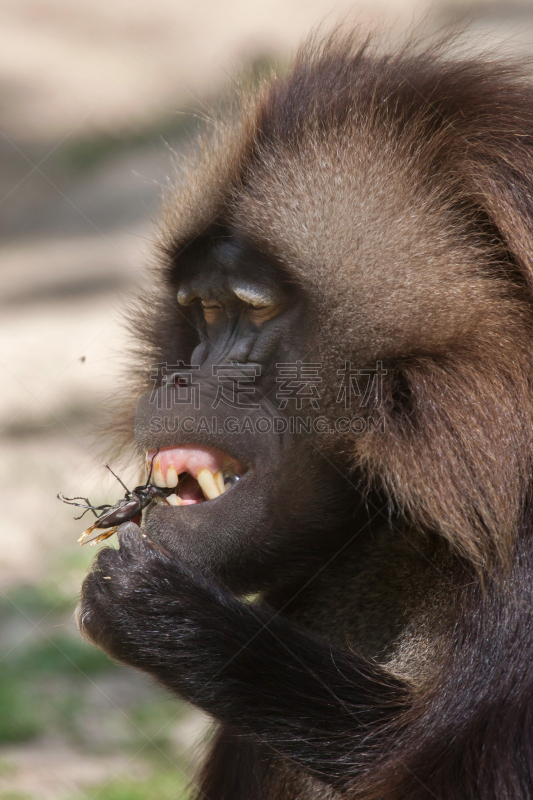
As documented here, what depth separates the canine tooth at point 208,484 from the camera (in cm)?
246

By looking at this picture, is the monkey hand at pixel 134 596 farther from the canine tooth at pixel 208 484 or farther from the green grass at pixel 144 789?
the green grass at pixel 144 789

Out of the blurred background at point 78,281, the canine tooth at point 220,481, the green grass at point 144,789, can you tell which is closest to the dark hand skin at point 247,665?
the canine tooth at point 220,481

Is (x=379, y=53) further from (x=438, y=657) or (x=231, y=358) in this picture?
(x=438, y=657)

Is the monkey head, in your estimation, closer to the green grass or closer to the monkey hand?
the monkey hand

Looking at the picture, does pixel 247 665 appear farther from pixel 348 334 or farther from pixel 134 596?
pixel 348 334

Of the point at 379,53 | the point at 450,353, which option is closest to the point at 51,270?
the point at 379,53

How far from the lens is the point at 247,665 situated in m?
2.26

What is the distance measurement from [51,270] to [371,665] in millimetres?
7245

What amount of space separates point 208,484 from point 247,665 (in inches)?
19.3

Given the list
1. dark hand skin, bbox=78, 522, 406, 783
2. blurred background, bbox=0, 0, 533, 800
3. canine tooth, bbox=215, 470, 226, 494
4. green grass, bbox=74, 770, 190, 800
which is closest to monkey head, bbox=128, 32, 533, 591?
canine tooth, bbox=215, 470, 226, 494

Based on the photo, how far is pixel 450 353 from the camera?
7.38 ft

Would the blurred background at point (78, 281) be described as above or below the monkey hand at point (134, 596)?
below

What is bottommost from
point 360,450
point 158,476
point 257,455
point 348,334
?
point 158,476

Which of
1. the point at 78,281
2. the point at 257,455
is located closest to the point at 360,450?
the point at 257,455
